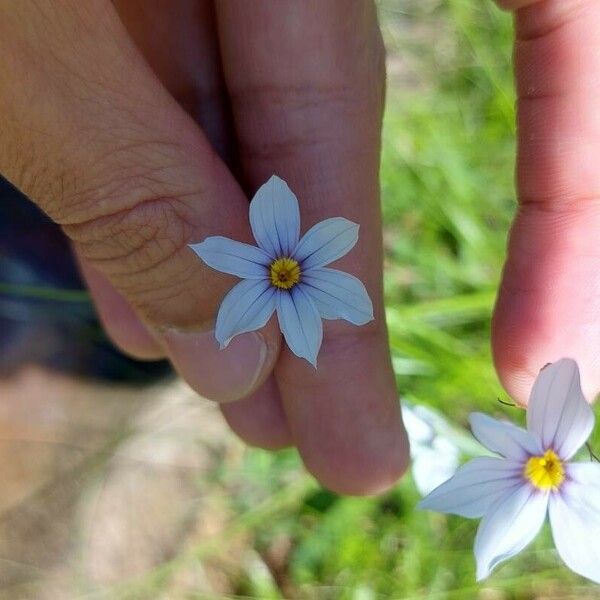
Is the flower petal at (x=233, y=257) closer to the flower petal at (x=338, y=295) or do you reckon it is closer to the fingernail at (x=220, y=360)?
the flower petal at (x=338, y=295)

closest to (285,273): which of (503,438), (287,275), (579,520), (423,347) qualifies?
(287,275)

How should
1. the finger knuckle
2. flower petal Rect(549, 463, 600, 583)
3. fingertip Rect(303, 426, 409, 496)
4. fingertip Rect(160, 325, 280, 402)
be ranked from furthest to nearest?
fingertip Rect(303, 426, 409, 496) → fingertip Rect(160, 325, 280, 402) → the finger knuckle → flower petal Rect(549, 463, 600, 583)

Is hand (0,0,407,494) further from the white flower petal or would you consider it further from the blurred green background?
the blurred green background

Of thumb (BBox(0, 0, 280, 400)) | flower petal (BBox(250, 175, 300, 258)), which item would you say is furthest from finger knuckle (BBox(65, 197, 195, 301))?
flower petal (BBox(250, 175, 300, 258))

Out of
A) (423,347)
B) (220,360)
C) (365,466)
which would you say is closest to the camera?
(220,360)

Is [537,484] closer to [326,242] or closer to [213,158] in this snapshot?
[326,242]

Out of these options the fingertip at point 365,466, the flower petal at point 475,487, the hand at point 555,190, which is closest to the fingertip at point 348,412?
the fingertip at point 365,466

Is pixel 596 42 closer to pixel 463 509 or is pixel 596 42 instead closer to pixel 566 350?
Answer: pixel 566 350
